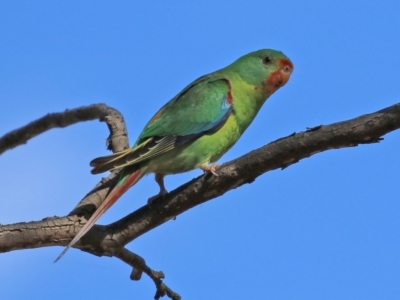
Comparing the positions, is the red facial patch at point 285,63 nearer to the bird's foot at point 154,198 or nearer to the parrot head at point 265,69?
the parrot head at point 265,69

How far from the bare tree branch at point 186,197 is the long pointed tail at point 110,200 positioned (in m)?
0.06

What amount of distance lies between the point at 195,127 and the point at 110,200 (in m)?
1.17

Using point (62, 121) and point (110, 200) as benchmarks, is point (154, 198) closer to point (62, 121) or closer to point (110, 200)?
point (110, 200)

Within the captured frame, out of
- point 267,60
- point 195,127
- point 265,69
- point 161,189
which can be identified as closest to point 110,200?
point 161,189

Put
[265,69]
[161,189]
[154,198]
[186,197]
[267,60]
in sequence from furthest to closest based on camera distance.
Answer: [267,60] → [265,69] → [161,189] → [154,198] → [186,197]

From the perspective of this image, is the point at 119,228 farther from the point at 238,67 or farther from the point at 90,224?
the point at 238,67

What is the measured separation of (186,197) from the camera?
4781 mm

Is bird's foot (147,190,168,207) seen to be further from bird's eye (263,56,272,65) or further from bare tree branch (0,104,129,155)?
bird's eye (263,56,272,65)

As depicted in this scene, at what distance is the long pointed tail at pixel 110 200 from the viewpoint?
473cm

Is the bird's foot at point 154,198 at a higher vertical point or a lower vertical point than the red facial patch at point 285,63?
lower

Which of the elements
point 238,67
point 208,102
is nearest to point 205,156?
point 208,102

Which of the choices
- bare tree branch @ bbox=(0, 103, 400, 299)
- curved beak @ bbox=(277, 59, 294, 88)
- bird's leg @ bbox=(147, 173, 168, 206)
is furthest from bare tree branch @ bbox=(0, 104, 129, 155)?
curved beak @ bbox=(277, 59, 294, 88)

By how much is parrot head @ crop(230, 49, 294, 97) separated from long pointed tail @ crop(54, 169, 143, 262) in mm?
1689

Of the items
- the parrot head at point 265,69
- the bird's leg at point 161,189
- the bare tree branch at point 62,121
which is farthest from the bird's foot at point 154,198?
the parrot head at point 265,69
